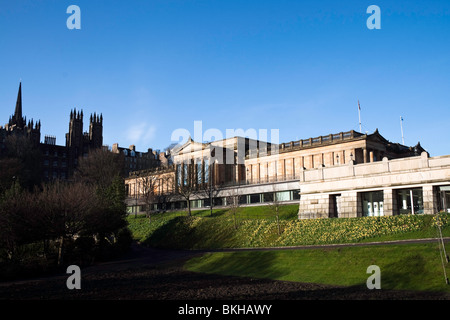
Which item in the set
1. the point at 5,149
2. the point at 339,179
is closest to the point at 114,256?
the point at 339,179

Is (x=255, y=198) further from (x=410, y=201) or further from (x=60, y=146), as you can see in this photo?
(x=60, y=146)

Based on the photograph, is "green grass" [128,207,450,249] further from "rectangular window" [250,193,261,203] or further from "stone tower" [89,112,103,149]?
"stone tower" [89,112,103,149]

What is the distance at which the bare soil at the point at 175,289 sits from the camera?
21531 mm

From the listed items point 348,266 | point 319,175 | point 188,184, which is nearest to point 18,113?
point 188,184

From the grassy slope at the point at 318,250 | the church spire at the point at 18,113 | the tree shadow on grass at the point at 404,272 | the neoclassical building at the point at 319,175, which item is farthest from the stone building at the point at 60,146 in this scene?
the tree shadow on grass at the point at 404,272

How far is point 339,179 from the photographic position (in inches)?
1805

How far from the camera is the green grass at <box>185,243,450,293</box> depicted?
22625mm

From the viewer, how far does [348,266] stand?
86.3 feet

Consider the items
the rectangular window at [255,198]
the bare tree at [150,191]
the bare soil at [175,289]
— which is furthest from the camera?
the bare tree at [150,191]

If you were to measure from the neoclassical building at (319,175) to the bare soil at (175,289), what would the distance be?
2011 centimetres

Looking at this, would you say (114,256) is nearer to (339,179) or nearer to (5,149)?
(339,179)

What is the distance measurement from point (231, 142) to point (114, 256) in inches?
1949

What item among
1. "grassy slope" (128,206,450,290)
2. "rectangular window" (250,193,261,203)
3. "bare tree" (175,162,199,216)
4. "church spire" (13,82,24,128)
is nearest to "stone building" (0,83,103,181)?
"church spire" (13,82,24,128)

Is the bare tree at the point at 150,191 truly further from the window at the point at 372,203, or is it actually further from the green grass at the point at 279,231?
the window at the point at 372,203
